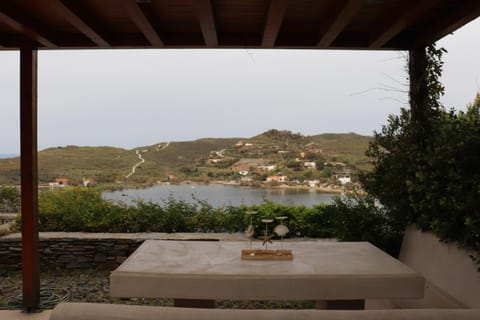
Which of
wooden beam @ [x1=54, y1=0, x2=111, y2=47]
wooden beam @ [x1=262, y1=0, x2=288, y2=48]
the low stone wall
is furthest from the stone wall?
wooden beam @ [x1=262, y1=0, x2=288, y2=48]

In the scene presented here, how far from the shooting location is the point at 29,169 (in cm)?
407

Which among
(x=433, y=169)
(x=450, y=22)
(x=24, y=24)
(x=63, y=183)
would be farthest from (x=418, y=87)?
(x=63, y=183)

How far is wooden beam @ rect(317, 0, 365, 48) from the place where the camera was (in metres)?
3.09

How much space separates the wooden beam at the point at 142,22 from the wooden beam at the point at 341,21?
143 cm

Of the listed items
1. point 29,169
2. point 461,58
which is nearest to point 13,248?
point 29,169

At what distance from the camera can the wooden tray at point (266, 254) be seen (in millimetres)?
3225

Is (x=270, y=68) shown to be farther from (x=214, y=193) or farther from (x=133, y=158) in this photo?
(x=133, y=158)

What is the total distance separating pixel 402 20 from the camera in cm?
341

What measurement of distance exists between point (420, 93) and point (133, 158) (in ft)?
13.0

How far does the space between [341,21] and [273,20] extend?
522 mm

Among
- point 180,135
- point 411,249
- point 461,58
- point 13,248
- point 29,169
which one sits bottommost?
point 13,248

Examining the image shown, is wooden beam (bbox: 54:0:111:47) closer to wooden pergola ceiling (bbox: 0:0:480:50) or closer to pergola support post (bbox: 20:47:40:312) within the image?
wooden pergola ceiling (bbox: 0:0:480:50)

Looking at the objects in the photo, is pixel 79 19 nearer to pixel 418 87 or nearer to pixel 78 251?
pixel 418 87

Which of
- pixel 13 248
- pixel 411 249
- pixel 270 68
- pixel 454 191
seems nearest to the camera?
pixel 454 191
